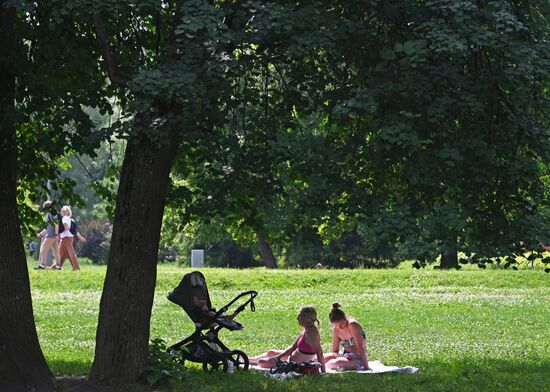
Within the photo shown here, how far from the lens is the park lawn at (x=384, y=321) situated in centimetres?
1209

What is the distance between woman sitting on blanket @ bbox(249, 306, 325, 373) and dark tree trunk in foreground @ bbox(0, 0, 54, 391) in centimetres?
263

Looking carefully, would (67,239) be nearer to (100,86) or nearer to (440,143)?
(100,86)

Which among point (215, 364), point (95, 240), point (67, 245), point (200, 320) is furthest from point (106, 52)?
point (95, 240)

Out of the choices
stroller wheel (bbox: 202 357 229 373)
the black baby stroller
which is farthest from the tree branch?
stroller wheel (bbox: 202 357 229 373)

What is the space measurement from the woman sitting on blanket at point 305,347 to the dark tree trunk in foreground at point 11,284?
8.64 ft

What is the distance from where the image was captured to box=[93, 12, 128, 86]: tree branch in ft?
35.2

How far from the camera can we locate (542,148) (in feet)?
33.8

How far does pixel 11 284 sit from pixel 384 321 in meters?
8.82

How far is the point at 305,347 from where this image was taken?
12516mm

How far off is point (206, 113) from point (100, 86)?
2840 millimetres

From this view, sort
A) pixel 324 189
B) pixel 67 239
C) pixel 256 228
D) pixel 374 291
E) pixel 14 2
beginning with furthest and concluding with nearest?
pixel 67 239 < pixel 374 291 < pixel 256 228 < pixel 324 189 < pixel 14 2

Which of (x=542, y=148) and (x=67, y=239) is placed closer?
(x=542, y=148)

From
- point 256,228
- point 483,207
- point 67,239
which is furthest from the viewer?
point 67,239

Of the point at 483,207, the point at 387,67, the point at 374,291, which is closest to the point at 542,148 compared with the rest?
the point at 483,207
